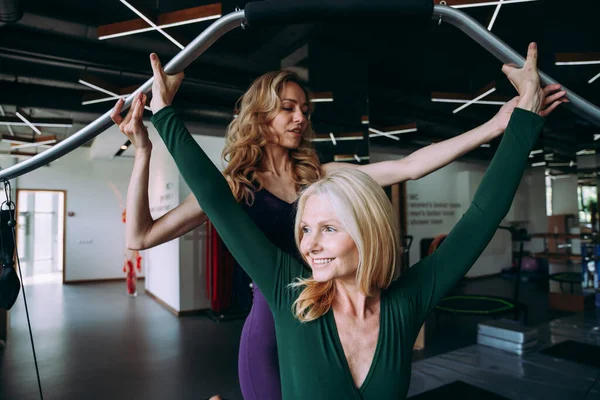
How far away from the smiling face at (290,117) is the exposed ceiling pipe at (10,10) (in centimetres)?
368

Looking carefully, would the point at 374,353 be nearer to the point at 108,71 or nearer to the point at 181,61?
the point at 181,61

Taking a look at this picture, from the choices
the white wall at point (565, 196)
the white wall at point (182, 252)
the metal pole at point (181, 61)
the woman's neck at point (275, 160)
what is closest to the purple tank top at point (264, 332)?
the woman's neck at point (275, 160)

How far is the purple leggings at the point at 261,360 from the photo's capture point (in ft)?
3.84

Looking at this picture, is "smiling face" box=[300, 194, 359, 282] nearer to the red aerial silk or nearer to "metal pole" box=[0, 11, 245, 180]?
"metal pole" box=[0, 11, 245, 180]

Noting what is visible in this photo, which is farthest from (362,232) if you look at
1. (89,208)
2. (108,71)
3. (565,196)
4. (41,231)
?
(41,231)

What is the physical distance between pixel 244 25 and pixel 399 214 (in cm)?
405

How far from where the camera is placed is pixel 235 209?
85 centimetres

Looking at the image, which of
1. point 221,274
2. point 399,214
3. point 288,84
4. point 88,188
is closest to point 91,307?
point 221,274

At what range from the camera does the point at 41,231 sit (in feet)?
38.2

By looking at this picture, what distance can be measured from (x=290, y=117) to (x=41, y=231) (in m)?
12.7

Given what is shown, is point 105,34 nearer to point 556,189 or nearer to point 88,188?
point 556,189

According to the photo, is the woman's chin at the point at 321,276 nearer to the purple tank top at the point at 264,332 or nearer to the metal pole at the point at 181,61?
the purple tank top at the point at 264,332

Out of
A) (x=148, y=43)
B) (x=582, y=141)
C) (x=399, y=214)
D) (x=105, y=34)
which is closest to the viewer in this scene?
(x=105, y=34)

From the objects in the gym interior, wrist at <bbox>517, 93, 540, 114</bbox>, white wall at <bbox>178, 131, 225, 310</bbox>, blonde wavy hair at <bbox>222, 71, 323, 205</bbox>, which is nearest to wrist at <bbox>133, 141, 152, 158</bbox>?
blonde wavy hair at <bbox>222, 71, 323, 205</bbox>
